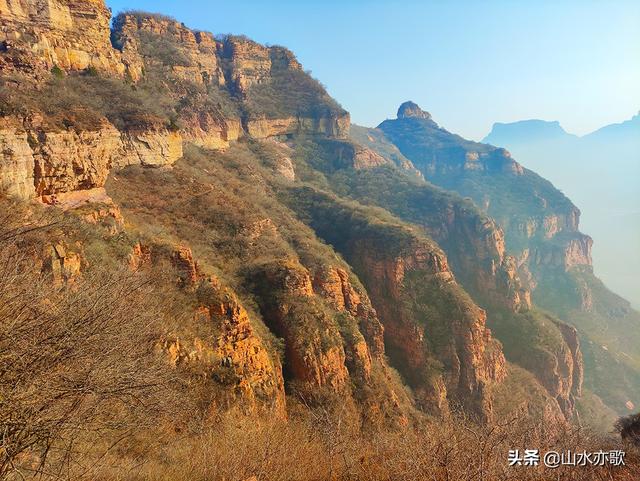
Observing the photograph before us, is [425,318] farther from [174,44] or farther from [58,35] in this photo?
[174,44]

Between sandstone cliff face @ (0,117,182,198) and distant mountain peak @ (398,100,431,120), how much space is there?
383ft

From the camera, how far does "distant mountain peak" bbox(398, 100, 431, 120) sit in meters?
124

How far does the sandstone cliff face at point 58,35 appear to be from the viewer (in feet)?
A: 80.5

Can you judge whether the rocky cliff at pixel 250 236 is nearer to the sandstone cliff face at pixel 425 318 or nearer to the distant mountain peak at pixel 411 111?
the sandstone cliff face at pixel 425 318

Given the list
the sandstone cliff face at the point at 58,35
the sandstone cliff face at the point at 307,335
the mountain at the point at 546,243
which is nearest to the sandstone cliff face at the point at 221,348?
A: the sandstone cliff face at the point at 307,335

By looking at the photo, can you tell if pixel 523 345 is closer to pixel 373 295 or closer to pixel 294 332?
pixel 373 295

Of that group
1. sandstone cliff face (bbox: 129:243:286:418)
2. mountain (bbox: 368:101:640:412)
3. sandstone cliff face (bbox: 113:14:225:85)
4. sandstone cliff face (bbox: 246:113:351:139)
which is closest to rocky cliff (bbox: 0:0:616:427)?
sandstone cliff face (bbox: 129:243:286:418)

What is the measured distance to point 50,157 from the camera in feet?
52.5

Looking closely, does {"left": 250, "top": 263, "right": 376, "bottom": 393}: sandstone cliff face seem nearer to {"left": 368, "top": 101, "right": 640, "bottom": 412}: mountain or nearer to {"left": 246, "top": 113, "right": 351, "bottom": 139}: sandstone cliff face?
{"left": 368, "top": 101, "right": 640, "bottom": 412}: mountain

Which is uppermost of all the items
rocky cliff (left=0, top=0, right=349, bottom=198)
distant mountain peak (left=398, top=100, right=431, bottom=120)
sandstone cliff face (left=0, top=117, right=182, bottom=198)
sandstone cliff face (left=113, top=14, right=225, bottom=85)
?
distant mountain peak (left=398, top=100, right=431, bottom=120)

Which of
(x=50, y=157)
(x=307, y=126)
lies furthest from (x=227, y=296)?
(x=307, y=126)

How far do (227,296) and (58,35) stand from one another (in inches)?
1029

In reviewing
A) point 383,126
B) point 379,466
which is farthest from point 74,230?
point 383,126

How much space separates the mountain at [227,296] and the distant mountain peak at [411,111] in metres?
65.4
